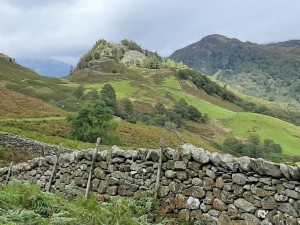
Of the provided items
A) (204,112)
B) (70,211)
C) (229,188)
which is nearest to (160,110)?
(204,112)

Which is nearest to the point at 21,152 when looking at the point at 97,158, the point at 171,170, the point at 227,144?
the point at 97,158

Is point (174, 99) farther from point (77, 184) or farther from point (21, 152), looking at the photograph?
point (77, 184)

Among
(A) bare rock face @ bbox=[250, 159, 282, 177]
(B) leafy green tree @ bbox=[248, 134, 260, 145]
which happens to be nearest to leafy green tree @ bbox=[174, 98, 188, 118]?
(B) leafy green tree @ bbox=[248, 134, 260, 145]

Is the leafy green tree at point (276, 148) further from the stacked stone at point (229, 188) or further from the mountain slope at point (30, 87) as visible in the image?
the stacked stone at point (229, 188)

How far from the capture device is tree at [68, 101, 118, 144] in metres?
60.5

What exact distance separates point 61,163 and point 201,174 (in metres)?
6.72

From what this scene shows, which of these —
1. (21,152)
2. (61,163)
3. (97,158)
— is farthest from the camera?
(21,152)

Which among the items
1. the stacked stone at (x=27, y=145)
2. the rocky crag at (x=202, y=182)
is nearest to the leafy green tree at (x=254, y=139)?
the stacked stone at (x=27, y=145)

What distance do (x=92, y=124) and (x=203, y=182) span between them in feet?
180

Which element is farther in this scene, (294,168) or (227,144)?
(227,144)

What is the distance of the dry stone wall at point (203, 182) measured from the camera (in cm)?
966

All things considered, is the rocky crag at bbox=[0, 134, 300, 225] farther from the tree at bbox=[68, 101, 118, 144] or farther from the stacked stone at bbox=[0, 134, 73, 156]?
the tree at bbox=[68, 101, 118, 144]

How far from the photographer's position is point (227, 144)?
115 meters

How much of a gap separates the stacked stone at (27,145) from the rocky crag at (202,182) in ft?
86.1
